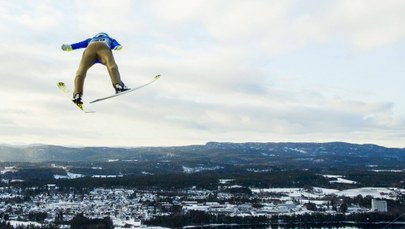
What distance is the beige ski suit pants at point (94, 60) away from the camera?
39.7 feet

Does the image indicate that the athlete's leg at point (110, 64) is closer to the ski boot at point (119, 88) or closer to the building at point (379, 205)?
the ski boot at point (119, 88)

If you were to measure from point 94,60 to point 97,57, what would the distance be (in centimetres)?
11

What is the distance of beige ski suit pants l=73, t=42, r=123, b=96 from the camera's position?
12102mm

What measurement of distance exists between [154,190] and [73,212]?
48411 millimetres

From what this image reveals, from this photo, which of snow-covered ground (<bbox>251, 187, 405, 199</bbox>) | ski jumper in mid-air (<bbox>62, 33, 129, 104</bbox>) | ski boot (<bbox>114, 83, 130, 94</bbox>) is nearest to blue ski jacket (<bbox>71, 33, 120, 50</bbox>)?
ski jumper in mid-air (<bbox>62, 33, 129, 104</bbox>)

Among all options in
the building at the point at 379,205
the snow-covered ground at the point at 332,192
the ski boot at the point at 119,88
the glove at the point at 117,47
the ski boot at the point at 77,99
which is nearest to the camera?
the ski boot at the point at 119,88

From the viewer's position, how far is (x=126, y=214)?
114562 mm

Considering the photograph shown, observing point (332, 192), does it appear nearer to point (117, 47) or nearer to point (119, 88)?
A: point (117, 47)

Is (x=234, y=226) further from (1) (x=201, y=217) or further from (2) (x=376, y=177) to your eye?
(2) (x=376, y=177)

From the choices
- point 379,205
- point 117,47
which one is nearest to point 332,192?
point 379,205

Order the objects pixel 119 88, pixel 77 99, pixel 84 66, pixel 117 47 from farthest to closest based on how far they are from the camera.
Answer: pixel 117 47 → pixel 84 66 → pixel 77 99 → pixel 119 88

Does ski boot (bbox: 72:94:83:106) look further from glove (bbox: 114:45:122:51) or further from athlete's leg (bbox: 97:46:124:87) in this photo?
glove (bbox: 114:45:122:51)

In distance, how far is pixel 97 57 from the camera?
40.7 feet

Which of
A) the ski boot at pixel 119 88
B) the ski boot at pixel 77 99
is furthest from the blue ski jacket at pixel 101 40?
the ski boot at pixel 77 99
